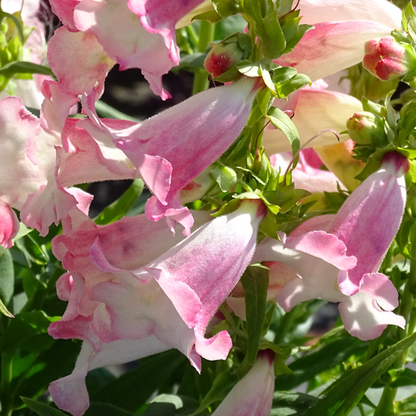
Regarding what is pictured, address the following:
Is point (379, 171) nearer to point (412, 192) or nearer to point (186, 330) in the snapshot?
point (412, 192)

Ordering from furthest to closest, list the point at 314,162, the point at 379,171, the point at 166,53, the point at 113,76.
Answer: the point at 113,76, the point at 314,162, the point at 379,171, the point at 166,53

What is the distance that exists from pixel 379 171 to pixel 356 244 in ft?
0.19

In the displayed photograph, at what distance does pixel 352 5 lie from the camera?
1.63 feet

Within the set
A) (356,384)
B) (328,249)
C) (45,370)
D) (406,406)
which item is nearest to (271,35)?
(328,249)

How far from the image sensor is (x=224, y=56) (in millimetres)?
367

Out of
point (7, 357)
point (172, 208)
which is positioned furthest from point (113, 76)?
point (172, 208)

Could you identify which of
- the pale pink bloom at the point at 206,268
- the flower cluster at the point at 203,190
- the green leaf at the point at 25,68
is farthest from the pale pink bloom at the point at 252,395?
the green leaf at the point at 25,68

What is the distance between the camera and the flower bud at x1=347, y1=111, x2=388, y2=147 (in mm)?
435

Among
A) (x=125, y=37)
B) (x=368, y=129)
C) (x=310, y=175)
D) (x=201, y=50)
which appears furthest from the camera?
(x=201, y=50)

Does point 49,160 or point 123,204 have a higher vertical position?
point 49,160

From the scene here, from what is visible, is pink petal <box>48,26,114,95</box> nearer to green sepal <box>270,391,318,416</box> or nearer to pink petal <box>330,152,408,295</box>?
pink petal <box>330,152,408,295</box>

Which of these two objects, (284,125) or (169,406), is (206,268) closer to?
(284,125)

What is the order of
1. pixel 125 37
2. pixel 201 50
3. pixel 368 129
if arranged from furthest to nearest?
pixel 201 50 < pixel 368 129 < pixel 125 37

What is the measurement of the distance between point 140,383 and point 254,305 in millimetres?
294
